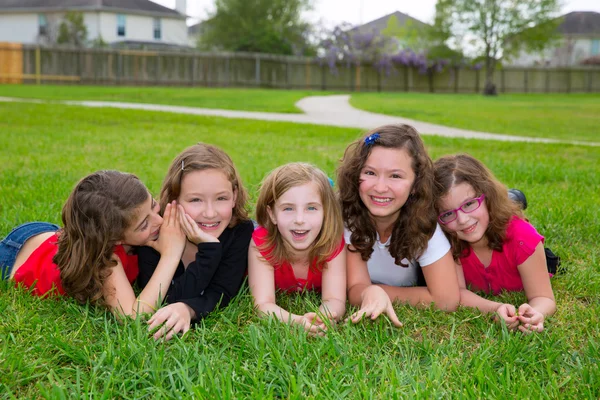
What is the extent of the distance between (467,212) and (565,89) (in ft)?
130

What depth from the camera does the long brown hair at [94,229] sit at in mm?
2994

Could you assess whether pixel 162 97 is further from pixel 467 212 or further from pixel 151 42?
pixel 151 42

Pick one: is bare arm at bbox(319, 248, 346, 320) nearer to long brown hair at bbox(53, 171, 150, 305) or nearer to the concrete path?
long brown hair at bbox(53, 171, 150, 305)

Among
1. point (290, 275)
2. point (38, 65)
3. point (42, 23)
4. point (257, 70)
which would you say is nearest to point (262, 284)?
point (290, 275)

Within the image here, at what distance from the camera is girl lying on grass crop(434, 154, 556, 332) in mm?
3213

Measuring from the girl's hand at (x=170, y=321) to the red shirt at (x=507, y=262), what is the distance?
1553 millimetres

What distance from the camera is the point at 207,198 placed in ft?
10.6

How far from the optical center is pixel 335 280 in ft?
10.4

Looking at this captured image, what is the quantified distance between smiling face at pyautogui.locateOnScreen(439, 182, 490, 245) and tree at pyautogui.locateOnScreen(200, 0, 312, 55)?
3547cm

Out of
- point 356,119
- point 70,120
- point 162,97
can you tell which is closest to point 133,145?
point 70,120

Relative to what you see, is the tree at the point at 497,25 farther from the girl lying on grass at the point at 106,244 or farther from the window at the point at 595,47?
the girl lying on grass at the point at 106,244

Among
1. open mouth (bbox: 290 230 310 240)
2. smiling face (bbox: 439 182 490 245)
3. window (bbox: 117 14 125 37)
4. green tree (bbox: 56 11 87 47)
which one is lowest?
open mouth (bbox: 290 230 310 240)

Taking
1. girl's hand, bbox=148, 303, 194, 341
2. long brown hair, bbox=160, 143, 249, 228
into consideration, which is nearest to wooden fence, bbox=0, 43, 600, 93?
long brown hair, bbox=160, 143, 249, 228

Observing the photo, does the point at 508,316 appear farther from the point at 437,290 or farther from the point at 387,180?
the point at 387,180
